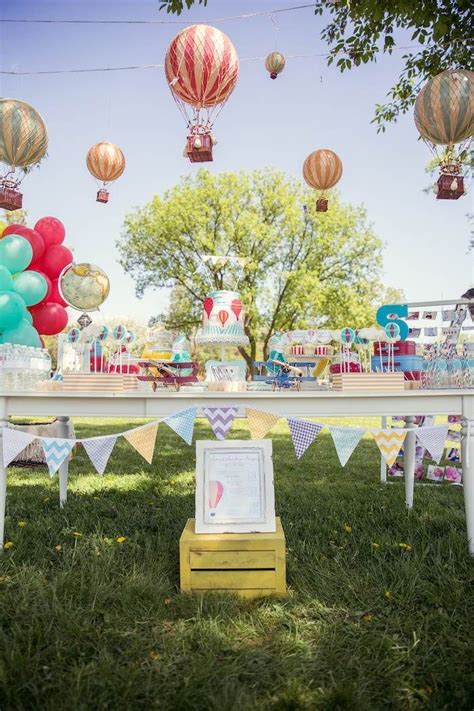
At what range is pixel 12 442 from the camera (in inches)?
113

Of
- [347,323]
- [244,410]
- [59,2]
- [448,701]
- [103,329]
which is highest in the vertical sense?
[59,2]

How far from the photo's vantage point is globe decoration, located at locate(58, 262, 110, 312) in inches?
146

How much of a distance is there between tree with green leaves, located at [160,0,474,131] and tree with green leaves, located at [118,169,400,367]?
471 inches

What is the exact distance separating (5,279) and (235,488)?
499 cm

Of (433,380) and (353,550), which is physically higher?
(433,380)

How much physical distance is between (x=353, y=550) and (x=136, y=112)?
1142 centimetres

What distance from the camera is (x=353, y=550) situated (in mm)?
3064

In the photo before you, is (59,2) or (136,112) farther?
(136,112)

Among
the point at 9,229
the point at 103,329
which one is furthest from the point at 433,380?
Result: the point at 9,229

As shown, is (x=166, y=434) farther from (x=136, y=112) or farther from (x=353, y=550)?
(x=136, y=112)

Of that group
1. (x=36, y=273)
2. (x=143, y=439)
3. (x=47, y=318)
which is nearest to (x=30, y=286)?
(x=36, y=273)

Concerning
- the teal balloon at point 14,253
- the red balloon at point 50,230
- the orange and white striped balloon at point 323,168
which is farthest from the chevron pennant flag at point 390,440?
the red balloon at point 50,230

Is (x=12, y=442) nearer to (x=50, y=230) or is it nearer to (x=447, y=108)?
(x=447, y=108)

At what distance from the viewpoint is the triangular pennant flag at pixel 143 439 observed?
115 inches
